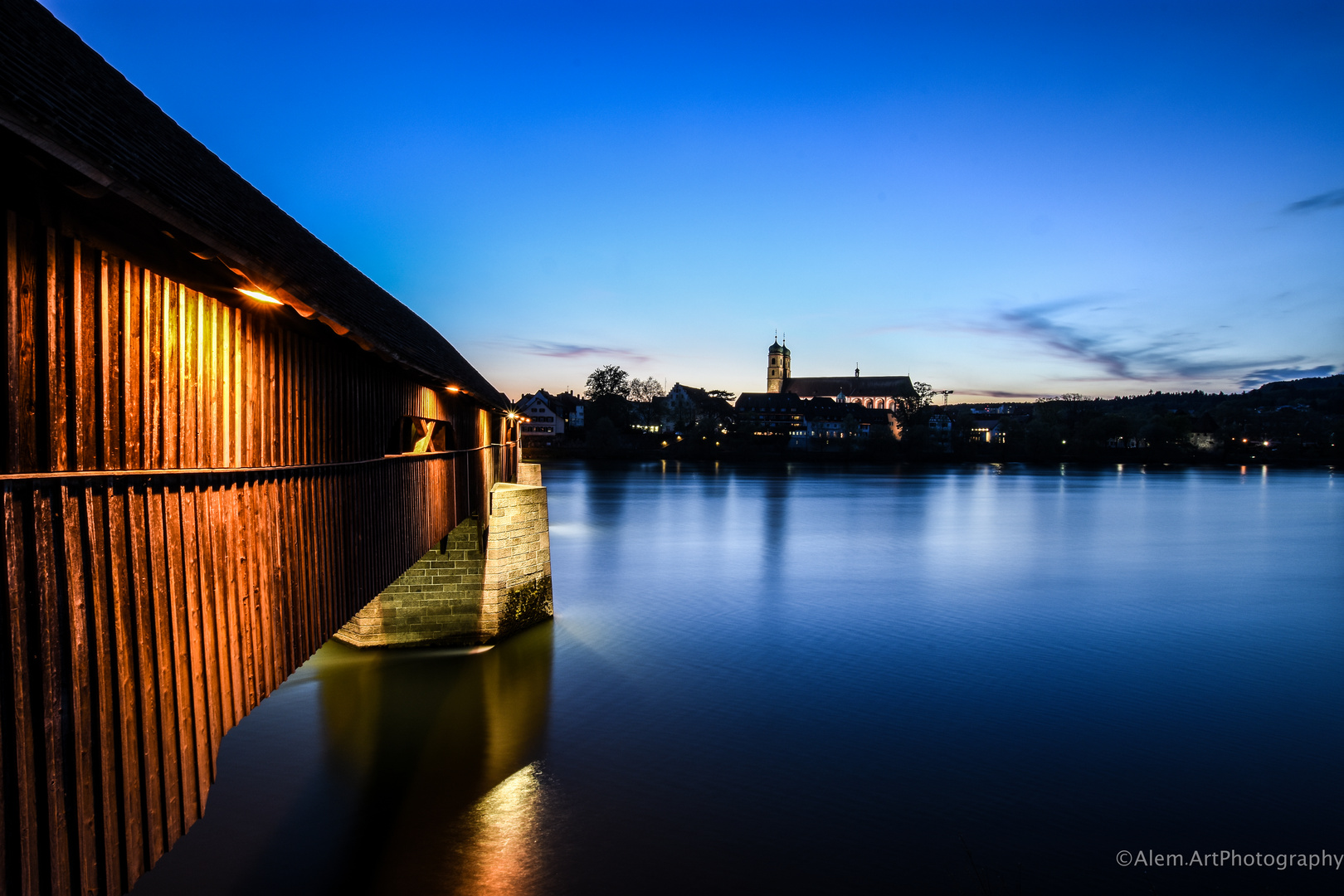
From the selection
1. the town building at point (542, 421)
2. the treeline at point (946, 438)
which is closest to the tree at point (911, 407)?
the treeline at point (946, 438)

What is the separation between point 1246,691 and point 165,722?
16426 mm

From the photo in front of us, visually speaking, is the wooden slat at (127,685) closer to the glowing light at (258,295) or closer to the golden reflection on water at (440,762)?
the glowing light at (258,295)

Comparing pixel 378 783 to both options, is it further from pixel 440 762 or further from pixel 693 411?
pixel 693 411

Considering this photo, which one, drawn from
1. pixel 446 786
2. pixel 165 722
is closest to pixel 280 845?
pixel 446 786

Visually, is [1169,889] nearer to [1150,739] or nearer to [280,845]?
[1150,739]

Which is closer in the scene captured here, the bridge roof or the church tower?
the bridge roof

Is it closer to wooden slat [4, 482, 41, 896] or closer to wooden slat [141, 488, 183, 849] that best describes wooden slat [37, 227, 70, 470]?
wooden slat [4, 482, 41, 896]

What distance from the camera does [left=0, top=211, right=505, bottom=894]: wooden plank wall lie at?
7.77 ft

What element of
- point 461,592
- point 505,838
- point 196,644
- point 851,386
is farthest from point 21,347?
point 851,386

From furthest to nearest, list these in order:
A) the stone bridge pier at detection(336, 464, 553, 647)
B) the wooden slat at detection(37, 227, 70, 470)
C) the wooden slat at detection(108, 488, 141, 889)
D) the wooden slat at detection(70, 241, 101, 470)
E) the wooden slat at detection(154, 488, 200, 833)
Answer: the stone bridge pier at detection(336, 464, 553, 647) → the wooden slat at detection(154, 488, 200, 833) → the wooden slat at detection(108, 488, 141, 889) → the wooden slat at detection(70, 241, 101, 470) → the wooden slat at detection(37, 227, 70, 470)

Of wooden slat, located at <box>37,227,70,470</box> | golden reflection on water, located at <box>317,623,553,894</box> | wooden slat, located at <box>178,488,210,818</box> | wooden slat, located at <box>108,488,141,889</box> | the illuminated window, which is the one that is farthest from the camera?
the illuminated window

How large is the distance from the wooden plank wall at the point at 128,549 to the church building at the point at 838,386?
134924 millimetres

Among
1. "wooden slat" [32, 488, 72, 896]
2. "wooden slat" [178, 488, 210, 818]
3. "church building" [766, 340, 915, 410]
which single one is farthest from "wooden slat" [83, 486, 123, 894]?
"church building" [766, 340, 915, 410]

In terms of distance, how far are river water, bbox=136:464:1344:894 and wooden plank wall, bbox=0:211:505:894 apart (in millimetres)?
4408
